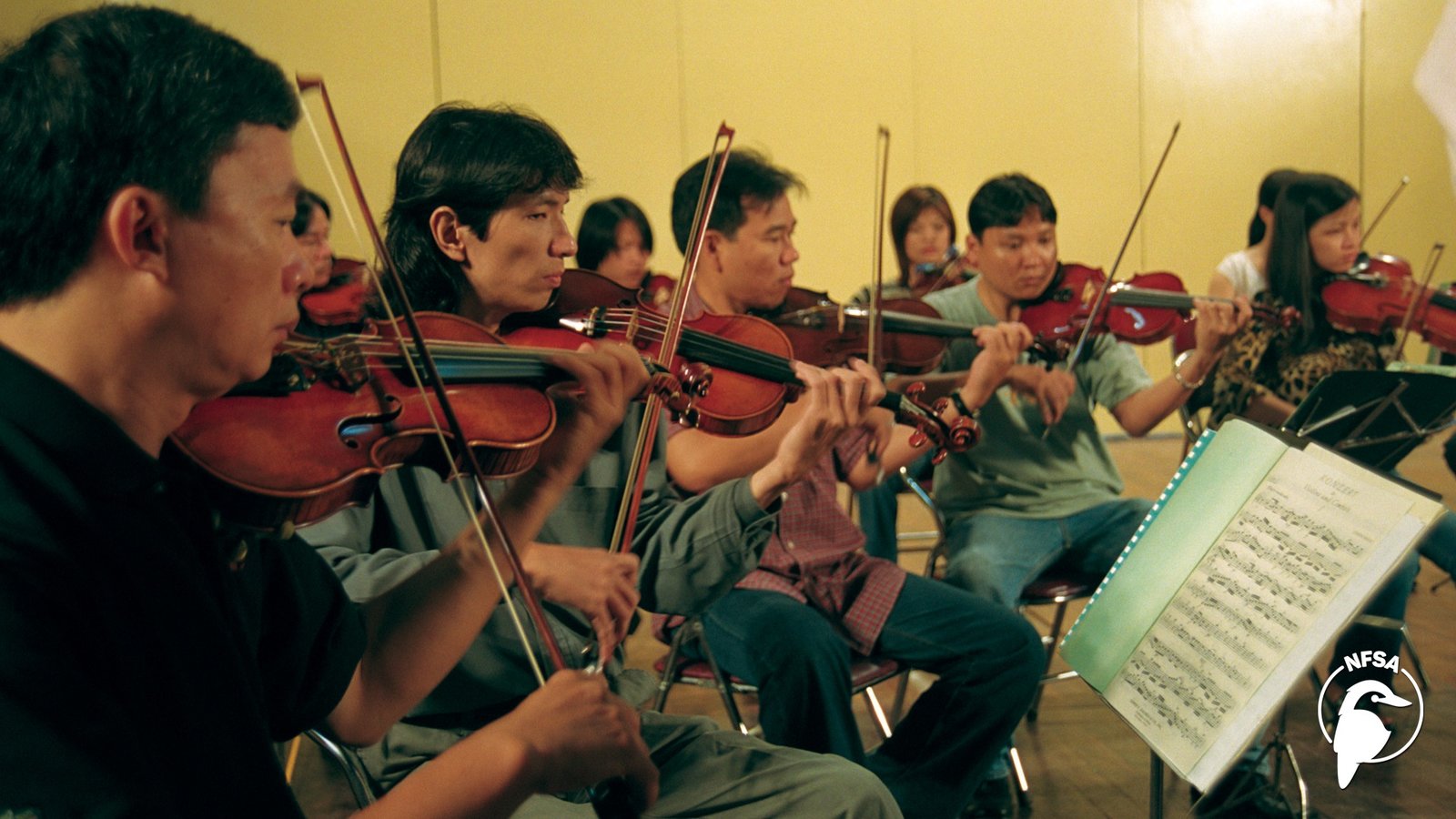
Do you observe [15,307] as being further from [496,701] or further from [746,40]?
[746,40]

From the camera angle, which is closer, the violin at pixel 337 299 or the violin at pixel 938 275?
the violin at pixel 337 299

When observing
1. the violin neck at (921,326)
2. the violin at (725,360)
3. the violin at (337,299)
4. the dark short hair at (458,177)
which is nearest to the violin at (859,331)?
the violin neck at (921,326)

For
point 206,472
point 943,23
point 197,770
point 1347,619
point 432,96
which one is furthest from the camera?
point 943,23

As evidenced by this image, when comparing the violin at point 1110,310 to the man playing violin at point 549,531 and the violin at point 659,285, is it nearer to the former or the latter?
the man playing violin at point 549,531

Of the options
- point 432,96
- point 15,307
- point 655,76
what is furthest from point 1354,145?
point 15,307

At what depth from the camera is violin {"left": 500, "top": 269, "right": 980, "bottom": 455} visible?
1.97m

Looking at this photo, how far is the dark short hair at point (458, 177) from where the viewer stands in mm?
1615

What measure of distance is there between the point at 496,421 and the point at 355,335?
20 centimetres

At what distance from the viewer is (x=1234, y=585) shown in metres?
1.33

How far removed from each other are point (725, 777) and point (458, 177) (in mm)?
885

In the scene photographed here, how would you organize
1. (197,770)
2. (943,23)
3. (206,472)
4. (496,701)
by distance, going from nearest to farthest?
(197,770)
(206,472)
(496,701)
(943,23)

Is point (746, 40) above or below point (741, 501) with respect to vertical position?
above

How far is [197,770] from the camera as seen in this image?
0.72 meters

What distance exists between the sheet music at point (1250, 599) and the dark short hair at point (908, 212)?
3.12 meters
